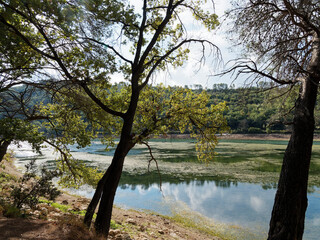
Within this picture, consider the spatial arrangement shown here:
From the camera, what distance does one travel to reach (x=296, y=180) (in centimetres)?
331

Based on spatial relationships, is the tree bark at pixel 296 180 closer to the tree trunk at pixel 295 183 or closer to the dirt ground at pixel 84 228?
the tree trunk at pixel 295 183

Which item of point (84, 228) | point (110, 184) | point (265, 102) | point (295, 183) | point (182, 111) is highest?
point (265, 102)

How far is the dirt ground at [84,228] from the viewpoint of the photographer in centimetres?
394

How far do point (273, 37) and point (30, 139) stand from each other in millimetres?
5516

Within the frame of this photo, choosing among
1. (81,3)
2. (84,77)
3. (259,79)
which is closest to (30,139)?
(84,77)

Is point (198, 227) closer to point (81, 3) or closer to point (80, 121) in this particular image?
point (80, 121)

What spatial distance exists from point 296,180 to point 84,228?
13.9ft

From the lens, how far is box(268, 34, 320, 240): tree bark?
3.20 m

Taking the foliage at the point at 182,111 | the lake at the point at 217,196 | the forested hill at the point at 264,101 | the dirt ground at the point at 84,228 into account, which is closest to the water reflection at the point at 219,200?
the lake at the point at 217,196

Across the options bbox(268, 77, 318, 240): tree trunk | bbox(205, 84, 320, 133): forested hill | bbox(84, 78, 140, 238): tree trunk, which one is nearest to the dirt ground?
bbox(84, 78, 140, 238): tree trunk

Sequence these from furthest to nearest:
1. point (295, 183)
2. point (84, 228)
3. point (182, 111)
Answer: point (182, 111) < point (84, 228) < point (295, 183)

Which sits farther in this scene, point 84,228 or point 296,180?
point 84,228

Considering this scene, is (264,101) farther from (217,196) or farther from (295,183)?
(217,196)

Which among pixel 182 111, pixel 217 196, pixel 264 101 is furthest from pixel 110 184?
pixel 217 196
